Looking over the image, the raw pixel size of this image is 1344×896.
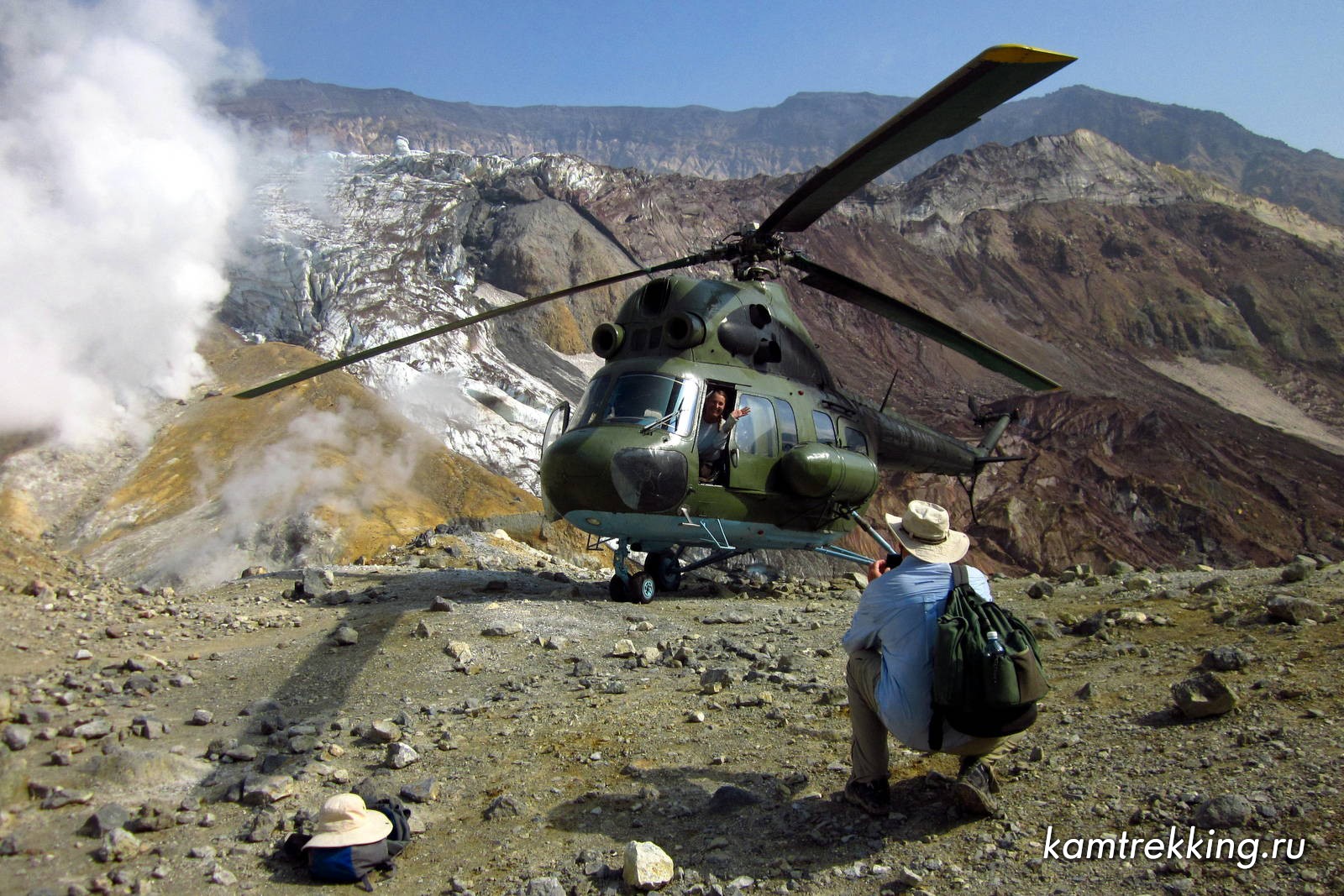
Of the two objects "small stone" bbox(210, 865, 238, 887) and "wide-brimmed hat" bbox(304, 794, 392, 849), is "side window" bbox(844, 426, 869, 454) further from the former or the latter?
"small stone" bbox(210, 865, 238, 887)

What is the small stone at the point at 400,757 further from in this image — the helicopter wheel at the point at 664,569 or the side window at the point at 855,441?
the side window at the point at 855,441

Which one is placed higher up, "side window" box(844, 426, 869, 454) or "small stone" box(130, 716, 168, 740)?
"side window" box(844, 426, 869, 454)

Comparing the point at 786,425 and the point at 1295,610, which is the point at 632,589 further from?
the point at 1295,610

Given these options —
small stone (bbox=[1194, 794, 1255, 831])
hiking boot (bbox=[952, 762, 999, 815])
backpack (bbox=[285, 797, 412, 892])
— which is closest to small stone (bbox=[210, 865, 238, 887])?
backpack (bbox=[285, 797, 412, 892])

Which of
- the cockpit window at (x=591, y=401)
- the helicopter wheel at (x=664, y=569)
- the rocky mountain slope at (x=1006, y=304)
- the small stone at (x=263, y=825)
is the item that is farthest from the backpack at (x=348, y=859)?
the rocky mountain slope at (x=1006, y=304)

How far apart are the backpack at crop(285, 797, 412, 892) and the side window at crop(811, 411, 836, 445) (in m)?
8.38

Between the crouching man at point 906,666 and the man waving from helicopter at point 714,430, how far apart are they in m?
5.91

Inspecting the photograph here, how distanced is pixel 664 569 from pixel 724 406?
230 cm

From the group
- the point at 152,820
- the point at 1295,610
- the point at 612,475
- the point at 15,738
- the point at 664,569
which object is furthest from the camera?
the point at 664,569

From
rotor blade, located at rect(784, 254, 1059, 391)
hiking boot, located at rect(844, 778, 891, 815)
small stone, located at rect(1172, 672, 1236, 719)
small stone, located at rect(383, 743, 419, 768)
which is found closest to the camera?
hiking boot, located at rect(844, 778, 891, 815)

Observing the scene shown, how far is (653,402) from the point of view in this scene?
31.4ft

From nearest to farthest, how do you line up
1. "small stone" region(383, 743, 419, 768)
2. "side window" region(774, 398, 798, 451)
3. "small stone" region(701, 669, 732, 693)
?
1. "small stone" region(383, 743, 419, 768)
2. "small stone" region(701, 669, 732, 693)
3. "side window" region(774, 398, 798, 451)

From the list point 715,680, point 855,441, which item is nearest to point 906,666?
point 715,680

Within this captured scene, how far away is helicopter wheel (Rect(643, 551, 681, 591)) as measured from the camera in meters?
10.8
